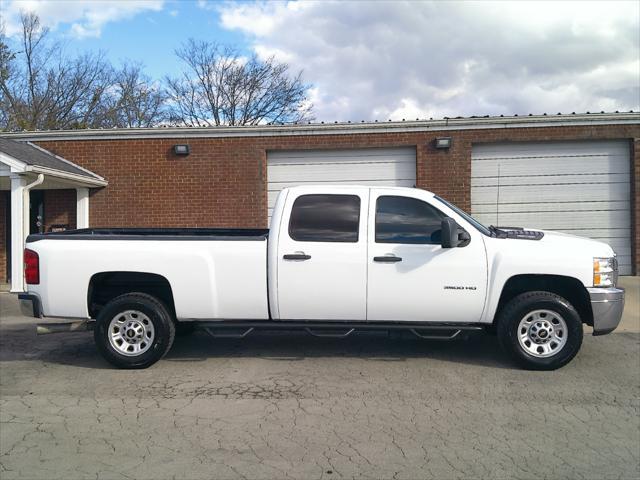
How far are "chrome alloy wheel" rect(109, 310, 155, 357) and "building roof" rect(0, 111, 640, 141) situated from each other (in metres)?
7.25

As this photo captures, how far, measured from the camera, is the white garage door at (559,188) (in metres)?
12.1

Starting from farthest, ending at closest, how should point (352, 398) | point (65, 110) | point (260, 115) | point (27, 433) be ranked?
1. point (260, 115)
2. point (65, 110)
3. point (352, 398)
4. point (27, 433)

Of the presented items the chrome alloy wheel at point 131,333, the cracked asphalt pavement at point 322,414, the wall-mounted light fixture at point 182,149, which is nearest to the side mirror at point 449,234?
the cracked asphalt pavement at point 322,414

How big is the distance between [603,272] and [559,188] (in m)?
7.07

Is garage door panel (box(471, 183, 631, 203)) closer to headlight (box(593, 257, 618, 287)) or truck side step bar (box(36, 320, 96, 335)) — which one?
headlight (box(593, 257, 618, 287))

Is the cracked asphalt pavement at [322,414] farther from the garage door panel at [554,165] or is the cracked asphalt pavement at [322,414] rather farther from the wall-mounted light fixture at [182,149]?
the wall-mounted light fixture at [182,149]

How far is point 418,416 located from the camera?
470 cm

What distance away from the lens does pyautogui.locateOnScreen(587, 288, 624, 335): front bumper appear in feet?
18.8

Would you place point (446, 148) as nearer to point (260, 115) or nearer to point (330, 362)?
point (330, 362)

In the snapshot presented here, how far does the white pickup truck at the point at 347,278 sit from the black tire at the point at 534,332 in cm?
1

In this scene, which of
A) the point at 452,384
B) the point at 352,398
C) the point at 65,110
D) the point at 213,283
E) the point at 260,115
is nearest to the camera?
the point at 352,398

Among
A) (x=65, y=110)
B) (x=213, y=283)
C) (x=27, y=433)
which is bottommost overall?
(x=27, y=433)

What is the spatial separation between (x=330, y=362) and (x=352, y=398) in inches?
46.6

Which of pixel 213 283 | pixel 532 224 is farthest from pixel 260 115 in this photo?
pixel 213 283
